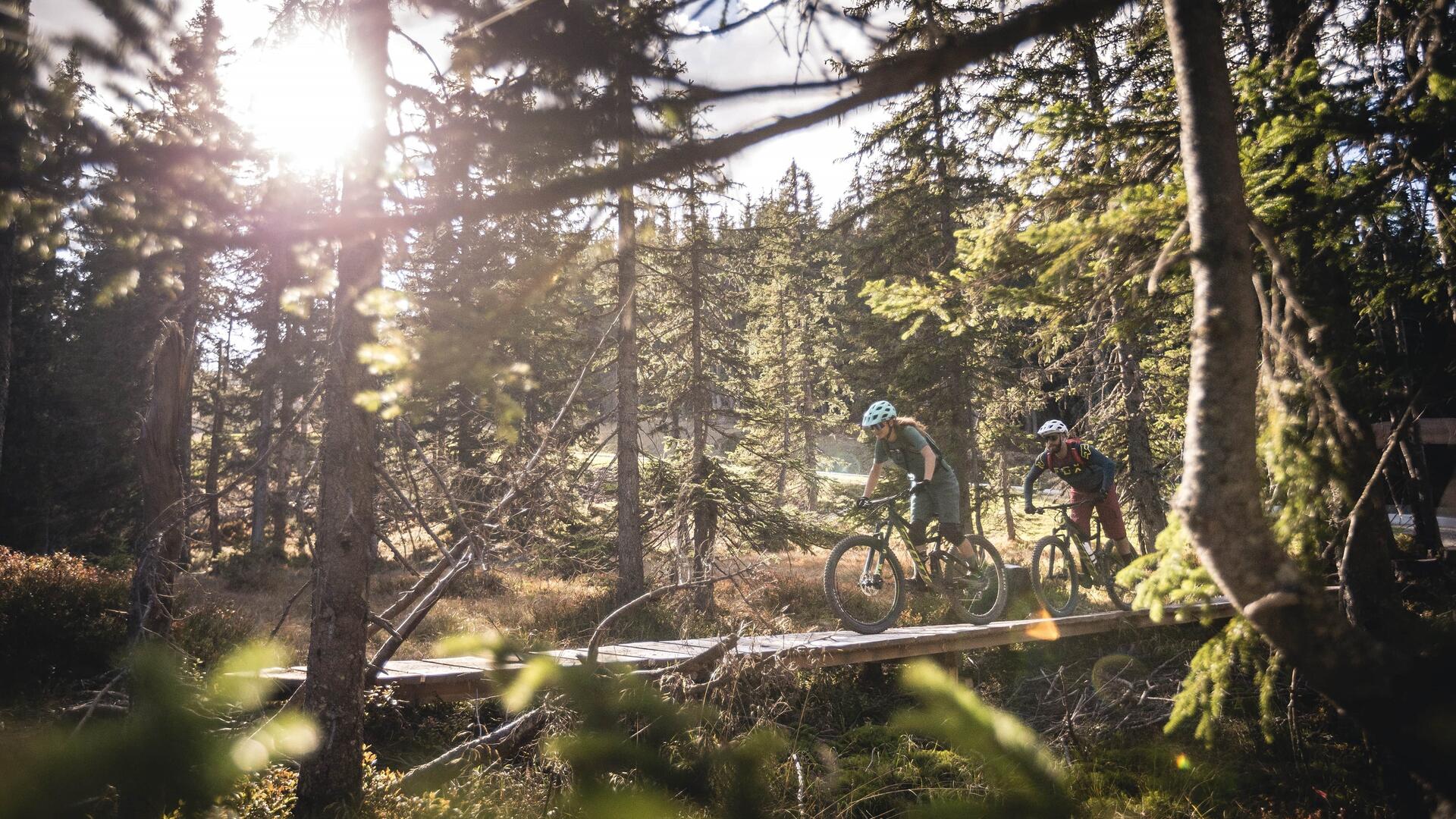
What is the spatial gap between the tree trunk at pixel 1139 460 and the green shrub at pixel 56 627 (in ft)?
50.3

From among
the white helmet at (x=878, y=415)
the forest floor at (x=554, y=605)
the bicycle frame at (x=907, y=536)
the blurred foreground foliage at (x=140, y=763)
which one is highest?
the white helmet at (x=878, y=415)

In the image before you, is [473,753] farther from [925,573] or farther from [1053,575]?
[1053,575]

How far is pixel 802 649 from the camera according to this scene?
6.89 meters

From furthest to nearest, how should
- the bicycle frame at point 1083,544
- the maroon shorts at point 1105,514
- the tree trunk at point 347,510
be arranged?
the bicycle frame at point 1083,544 < the maroon shorts at point 1105,514 < the tree trunk at point 347,510

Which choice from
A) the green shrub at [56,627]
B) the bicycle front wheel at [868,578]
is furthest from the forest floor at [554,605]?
the green shrub at [56,627]

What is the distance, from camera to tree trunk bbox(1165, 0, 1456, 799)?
1.95 metres

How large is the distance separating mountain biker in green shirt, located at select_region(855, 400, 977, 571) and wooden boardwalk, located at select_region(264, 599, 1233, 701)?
3.56ft

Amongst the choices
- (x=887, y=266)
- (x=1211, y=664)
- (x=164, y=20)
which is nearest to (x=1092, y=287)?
(x=1211, y=664)

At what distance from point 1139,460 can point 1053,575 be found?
4.87m

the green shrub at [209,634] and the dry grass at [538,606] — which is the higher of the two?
the green shrub at [209,634]

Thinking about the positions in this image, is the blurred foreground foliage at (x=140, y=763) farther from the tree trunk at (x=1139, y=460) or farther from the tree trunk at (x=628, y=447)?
the tree trunk at (x=1139, y=460)

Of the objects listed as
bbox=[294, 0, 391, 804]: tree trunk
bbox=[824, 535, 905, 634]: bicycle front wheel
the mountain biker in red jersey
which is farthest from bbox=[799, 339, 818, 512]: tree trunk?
bbox=[294, 0, 391, 804]: tree trunk

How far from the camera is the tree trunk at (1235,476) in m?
1.95

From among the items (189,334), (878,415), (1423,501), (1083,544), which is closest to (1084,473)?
(1083,544)
